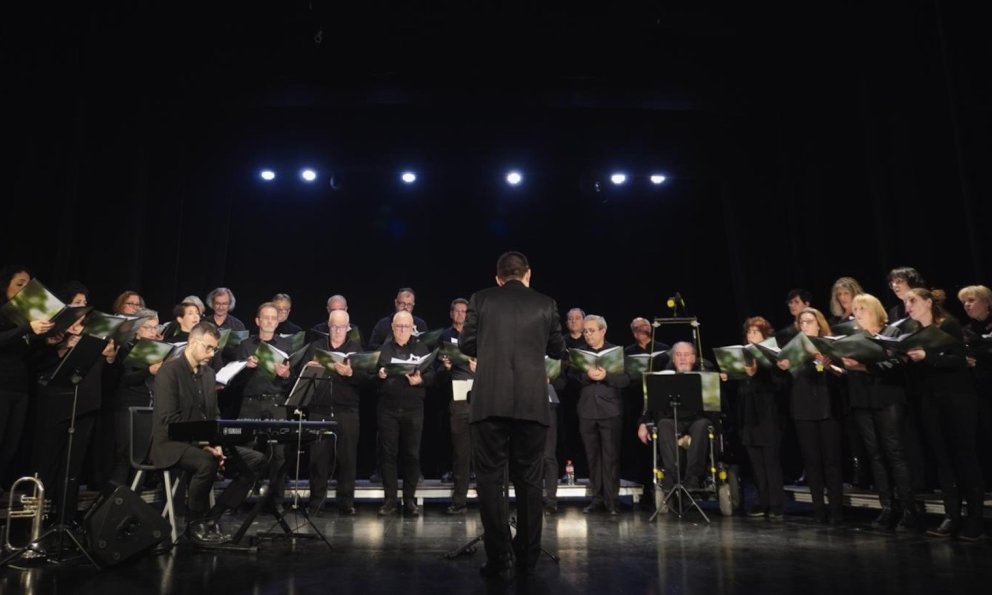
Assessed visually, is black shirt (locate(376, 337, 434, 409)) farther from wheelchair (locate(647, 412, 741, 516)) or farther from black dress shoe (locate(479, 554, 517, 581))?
black dress shoe (locate(479, 554, 517, 581))

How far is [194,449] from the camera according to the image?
454 centimetres

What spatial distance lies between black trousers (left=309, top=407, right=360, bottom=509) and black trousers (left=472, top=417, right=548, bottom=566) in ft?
9.42

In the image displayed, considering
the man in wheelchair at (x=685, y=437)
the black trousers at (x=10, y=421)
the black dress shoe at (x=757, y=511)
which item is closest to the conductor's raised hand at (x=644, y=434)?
the man in wheelchair at (x=685, y=437)

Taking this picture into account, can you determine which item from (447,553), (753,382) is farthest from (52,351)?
(753,382)

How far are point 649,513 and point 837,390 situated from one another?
6.46 feet

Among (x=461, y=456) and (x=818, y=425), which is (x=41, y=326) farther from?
(x=818, y=425)

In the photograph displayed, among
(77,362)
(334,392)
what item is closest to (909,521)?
(334,392)

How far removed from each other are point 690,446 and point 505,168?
436 cm

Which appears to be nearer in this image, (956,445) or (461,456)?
(956,445)

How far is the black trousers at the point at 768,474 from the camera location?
6105 millimetres

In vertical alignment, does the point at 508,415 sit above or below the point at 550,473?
above

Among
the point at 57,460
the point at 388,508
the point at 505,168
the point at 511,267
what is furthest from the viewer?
the point at 505,168

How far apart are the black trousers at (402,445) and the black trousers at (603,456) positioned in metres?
1.58

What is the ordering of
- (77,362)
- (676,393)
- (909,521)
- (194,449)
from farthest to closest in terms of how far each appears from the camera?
(676,393) < (909,521) < (194,449) < (77,362)
